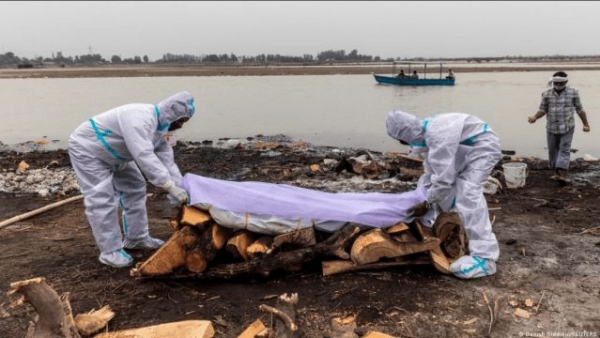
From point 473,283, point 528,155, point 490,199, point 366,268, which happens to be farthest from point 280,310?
point 528,155

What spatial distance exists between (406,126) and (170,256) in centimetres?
229

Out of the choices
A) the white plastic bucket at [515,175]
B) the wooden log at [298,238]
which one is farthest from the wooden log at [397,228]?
the white plastic bucket at [515,175]

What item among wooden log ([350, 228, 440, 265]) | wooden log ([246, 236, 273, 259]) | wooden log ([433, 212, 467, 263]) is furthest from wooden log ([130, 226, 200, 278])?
wooden log ([433, 212, 467, 263])

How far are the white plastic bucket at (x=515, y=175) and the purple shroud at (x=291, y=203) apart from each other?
3.80 metres

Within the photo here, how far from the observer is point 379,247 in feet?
13.3

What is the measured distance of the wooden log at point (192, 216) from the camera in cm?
404

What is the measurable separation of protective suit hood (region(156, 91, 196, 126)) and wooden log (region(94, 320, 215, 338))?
1943mm

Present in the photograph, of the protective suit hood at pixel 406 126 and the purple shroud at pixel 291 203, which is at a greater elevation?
the protective suit hood at pixel 406 126

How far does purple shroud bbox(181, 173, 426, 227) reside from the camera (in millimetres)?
4102

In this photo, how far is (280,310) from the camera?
2951 mm

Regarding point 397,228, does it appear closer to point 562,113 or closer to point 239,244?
point 239,244

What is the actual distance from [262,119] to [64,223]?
14.0 meters

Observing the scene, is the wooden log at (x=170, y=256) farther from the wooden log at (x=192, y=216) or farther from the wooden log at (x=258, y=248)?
the wooden log at (x=258, y=248)

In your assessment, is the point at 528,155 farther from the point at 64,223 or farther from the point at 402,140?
the point at 64,223
